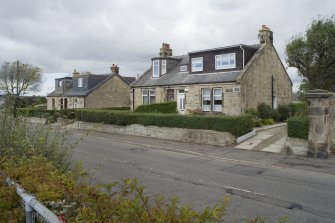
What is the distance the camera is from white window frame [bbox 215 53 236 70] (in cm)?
2740

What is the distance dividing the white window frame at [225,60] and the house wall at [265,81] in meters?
1.67

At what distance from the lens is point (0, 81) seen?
5816cm

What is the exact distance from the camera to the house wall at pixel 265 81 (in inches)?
1043

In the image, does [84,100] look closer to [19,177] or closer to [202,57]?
[202,57]

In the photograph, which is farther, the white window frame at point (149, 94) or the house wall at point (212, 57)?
the white window frame at point (149, 94)

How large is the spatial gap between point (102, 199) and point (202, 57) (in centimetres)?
2732

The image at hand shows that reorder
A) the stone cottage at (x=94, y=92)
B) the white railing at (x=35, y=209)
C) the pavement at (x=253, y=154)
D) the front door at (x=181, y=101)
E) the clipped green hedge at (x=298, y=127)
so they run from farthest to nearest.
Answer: the stone cottage at (x=94, y=92) → the front door at (x=181, y=101) → the clipped green hedge at (x=298, y=127) → the pavement at (x=253, y=154) → the white railing at (x=35, y=209)

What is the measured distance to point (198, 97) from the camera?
28891 mm

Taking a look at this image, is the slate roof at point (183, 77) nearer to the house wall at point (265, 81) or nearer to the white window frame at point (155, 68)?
the white window frame at point (155, 68)

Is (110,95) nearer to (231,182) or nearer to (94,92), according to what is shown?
(94,92)

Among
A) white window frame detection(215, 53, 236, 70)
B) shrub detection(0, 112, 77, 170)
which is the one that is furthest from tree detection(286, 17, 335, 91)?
shrub detection(0, 112, 77, 170)

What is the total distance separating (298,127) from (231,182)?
7.01 m

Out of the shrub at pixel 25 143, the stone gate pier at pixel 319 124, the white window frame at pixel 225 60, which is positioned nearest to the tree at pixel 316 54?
the white window frame at pixel 225 60

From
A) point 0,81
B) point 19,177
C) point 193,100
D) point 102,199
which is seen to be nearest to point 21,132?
point 19,177
